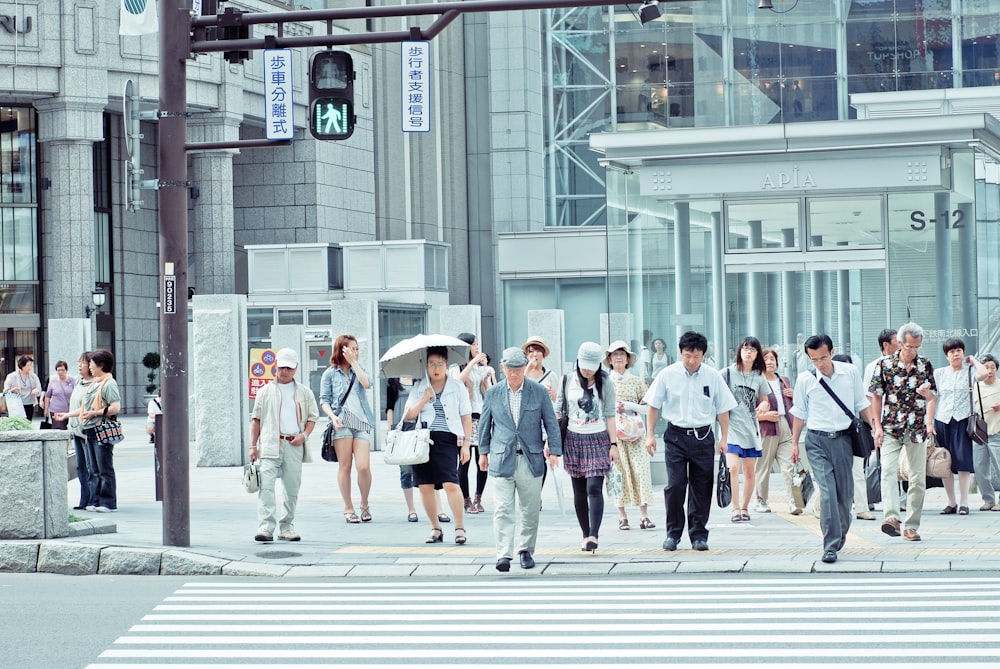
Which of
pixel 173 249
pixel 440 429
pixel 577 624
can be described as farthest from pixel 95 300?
pixel 577 624

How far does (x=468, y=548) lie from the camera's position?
40.7 ft

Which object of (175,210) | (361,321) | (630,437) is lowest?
(630,437)

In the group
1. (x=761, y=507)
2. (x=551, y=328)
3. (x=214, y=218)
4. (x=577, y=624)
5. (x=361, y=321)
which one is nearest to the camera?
(x=577, y=624)

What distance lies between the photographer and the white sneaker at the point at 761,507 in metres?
14.6

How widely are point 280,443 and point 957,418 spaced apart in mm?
6276

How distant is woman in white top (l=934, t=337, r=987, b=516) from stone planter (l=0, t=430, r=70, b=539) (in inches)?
316

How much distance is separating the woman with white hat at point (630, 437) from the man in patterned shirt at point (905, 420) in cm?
226

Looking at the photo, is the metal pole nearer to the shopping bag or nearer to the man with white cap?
the man with white cap

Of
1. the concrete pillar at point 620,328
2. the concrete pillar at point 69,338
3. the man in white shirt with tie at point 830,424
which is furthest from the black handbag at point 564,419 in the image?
the concrete pillar at point 69,338

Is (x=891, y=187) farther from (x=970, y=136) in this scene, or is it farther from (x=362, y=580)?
(x=362, y=580)

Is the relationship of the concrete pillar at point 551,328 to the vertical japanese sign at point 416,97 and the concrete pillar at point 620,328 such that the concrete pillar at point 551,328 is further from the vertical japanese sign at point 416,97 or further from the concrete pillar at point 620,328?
the concrete pillar at point 620,328

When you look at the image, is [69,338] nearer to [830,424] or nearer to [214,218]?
[214,218]

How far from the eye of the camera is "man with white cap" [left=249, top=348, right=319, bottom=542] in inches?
508

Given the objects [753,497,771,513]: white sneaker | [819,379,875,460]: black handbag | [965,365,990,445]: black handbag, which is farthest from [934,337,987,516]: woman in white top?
[819,379,875,460]: black handbag
